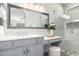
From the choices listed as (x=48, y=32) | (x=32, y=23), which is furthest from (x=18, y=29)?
(x=48, y=32)

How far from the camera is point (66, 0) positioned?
97cm

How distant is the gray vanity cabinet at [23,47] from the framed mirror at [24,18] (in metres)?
0.58

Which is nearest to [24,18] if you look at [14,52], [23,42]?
[23,42]

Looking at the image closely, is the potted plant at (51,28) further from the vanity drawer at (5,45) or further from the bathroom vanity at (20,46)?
the vanity drawer at (5,45)

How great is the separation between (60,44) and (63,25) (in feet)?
2.16

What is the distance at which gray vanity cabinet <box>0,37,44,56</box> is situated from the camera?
118cm

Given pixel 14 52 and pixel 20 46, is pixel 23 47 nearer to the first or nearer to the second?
pixel 20 46

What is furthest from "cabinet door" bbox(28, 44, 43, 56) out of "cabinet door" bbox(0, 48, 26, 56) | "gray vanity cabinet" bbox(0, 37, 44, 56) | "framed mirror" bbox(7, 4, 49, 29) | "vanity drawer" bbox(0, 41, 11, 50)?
"framed mirror" bbox(7, 4, 49, 29)

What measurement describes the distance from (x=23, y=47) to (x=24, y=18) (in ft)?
2.75

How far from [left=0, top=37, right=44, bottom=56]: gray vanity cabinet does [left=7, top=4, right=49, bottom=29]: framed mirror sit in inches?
22.8

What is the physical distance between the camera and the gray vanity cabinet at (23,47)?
3.88 feet

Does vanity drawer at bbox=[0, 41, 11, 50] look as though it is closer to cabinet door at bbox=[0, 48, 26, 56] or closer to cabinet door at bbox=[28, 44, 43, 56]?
cabinet door at bbox=[0, 48, 26, 56]

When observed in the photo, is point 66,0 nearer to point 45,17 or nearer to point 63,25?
point 45,17

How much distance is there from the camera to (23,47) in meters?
1.39
